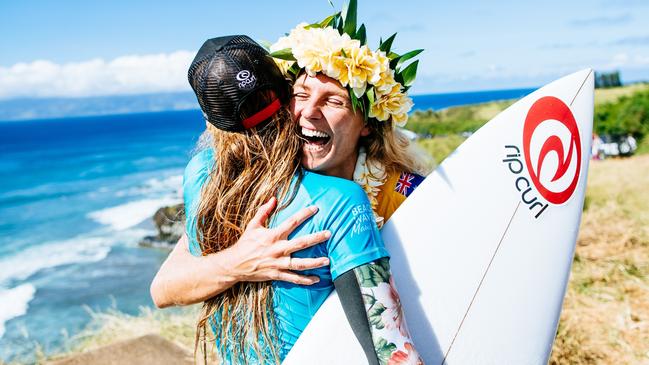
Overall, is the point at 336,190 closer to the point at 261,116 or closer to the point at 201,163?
the point at 261,116

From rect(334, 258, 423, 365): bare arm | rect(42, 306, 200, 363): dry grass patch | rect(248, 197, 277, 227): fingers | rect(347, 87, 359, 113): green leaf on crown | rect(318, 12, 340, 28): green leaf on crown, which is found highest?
rect(318, 12, 340, 28): green leaf on crown

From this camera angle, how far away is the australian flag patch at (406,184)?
2.17 m

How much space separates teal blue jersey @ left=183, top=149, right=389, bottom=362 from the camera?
1342mm

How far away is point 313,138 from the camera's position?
169cm

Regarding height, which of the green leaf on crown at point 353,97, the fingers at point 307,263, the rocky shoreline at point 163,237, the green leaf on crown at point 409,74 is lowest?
the rocky shoreline at point 163,237

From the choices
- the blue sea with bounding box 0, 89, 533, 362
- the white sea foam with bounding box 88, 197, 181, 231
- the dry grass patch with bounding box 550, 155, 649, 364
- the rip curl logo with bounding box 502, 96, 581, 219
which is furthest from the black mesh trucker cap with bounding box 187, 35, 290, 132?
the white sea foam with bounding box 88, 197, 181, 231

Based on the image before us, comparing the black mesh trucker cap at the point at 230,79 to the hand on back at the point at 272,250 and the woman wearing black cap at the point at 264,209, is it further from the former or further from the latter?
the hand on back at the point at 272,250

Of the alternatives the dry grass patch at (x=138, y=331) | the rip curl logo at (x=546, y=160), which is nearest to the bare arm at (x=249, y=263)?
the rip curl logo at (x=546, y=160)

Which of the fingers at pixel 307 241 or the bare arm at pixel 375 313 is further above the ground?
the fingers at pixel 307 241

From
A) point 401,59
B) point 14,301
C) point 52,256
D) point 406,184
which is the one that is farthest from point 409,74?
point 52,256

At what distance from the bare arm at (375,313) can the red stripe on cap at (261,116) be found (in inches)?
19.9

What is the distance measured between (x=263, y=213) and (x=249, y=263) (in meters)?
0.15

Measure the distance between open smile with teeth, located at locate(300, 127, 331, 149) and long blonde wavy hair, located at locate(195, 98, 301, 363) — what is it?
0.15 feet

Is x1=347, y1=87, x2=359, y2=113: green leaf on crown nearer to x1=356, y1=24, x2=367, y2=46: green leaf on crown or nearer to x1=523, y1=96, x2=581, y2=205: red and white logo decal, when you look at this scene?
x1=356, y1=24, x2=367, y2=46: green leaf on crown
